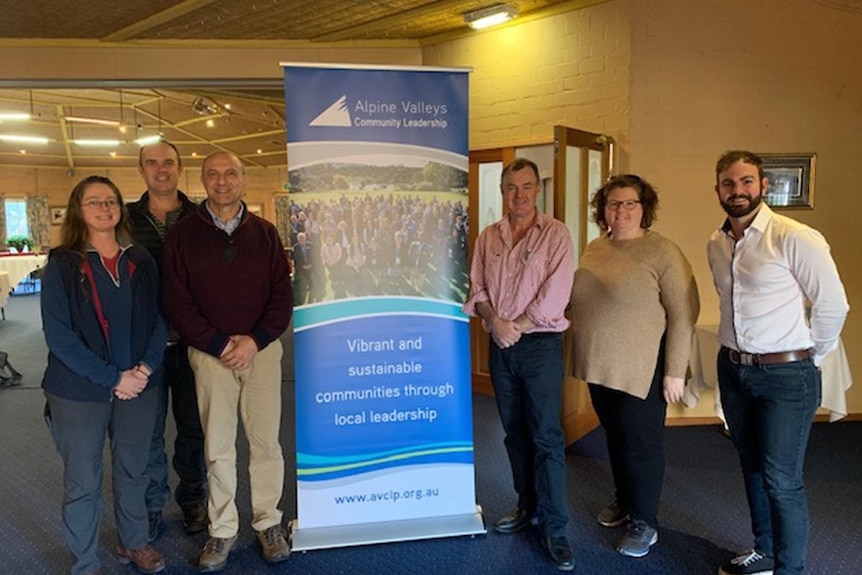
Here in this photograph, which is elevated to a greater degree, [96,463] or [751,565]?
[96,463]

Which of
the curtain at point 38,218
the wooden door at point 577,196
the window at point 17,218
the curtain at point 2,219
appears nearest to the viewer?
the wooden door at point 577,196

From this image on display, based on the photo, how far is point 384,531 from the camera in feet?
8.84

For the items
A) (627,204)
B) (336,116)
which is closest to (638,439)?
(627,204)

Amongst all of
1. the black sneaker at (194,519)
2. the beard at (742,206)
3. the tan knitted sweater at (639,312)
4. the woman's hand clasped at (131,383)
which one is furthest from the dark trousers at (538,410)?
the black sneaker at (194,519)

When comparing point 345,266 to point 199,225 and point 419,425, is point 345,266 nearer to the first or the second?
point 199,225

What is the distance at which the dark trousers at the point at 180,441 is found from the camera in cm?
276

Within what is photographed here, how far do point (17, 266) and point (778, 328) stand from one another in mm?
9727

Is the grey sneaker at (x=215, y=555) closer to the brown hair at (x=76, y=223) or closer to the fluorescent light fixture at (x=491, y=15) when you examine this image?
the brown hair at (x=76, y=223)

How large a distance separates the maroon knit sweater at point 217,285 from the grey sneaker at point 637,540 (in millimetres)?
1723

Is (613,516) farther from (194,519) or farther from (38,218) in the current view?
(38,218)

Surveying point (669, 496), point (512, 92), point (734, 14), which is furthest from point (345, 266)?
point (734, 14)

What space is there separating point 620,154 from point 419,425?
7.94ft

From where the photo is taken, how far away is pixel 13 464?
3.67m

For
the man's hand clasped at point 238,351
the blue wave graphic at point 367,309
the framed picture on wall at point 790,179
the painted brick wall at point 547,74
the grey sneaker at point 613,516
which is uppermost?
the painted brick wall at point 547,74
